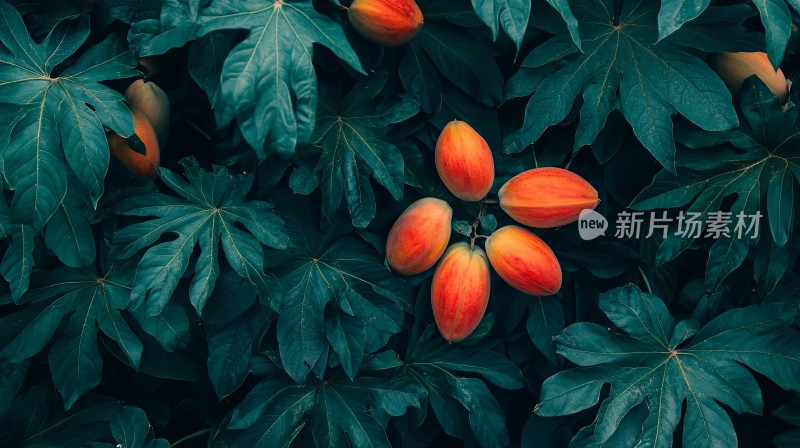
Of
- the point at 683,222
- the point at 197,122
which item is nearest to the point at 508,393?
the point at 683,222

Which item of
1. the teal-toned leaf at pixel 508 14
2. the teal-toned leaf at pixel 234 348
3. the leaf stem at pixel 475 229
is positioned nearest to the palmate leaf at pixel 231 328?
the teal-toned leaf at pixel 234 348

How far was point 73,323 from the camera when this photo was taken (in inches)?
54.7

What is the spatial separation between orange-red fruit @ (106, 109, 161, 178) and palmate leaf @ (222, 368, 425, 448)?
44cm

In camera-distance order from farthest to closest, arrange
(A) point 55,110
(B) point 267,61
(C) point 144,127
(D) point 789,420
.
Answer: (D) point 789,420, (C) point 144,127, (A) point 55,110, (B) point 267,61

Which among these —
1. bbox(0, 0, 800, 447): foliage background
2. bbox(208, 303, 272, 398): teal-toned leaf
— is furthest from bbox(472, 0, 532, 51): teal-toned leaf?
bbox(208, 303, 272, 398): teal-toned leaf

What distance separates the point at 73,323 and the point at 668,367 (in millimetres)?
1065

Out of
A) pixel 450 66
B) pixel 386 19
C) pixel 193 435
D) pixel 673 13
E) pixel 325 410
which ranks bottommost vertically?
pixel 193 435

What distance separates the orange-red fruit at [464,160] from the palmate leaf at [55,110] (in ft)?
1.71

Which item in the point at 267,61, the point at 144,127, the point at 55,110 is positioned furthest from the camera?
the point at 144,127

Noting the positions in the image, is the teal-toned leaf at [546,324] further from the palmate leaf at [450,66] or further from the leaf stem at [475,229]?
the palmate leaf at [450,66]

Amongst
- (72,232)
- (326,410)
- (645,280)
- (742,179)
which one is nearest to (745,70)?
(742,179)

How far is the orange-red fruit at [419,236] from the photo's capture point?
53.7 inches

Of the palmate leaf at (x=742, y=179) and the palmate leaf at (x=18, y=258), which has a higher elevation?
the palmate leaf at (x=742, y=179)

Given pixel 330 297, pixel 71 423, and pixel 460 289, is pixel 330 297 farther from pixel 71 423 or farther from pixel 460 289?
pixel 71 423
